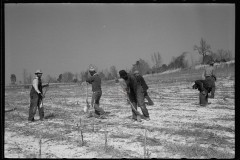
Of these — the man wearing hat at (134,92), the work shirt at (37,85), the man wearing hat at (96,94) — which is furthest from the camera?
the man wearing hat at (96,94)

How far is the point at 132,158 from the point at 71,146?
157 centimetres

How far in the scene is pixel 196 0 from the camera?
4133 millimetres

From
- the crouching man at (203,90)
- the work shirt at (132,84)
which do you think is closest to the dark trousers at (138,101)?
the work shirt at (132,84)

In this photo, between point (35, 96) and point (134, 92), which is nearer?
point (134, 92)

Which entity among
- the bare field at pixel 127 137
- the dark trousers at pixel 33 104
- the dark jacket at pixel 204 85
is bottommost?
the bare field at pixel 127 137

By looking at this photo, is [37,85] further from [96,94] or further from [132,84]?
[132,84]

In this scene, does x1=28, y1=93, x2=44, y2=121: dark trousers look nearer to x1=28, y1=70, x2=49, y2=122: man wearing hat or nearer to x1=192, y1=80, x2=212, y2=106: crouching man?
x1=28, y1=70, x2=49, y2=122: man wearing hat

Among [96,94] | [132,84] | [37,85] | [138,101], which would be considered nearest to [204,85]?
[138,101]

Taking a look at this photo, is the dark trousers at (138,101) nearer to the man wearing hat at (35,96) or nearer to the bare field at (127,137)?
the bare field at (127,137)

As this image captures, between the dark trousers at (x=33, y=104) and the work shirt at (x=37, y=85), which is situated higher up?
the work shirt at (x=37, y=85)
